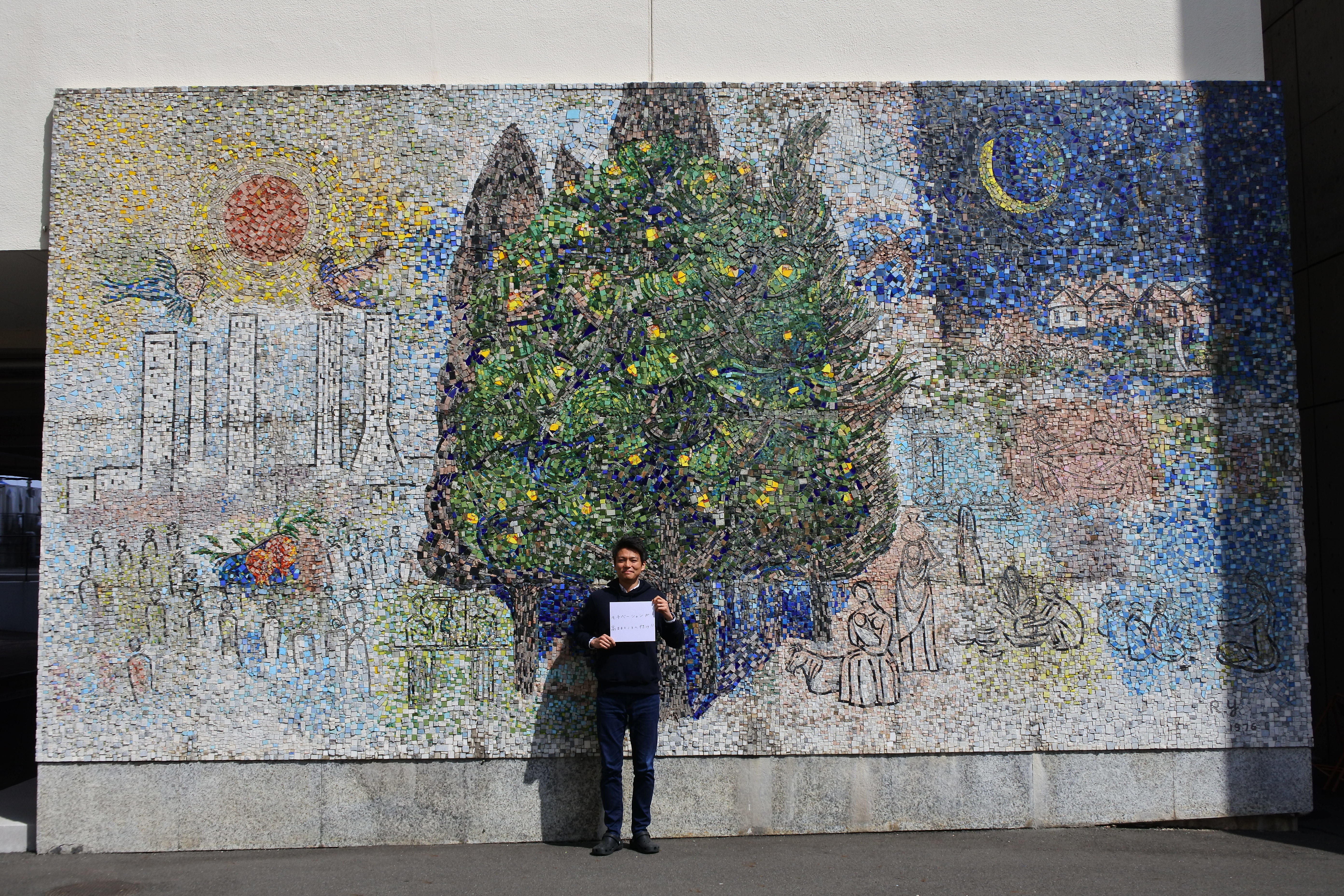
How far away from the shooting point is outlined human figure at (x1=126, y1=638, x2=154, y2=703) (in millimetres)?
5500

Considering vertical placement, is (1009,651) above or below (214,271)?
below

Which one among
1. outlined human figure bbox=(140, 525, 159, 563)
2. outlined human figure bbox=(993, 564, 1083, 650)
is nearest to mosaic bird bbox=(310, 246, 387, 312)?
outlined human figure bbox=(140, 525, 159, 563)

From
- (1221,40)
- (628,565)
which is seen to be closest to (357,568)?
(628,565)

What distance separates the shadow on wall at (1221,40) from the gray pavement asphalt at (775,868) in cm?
476

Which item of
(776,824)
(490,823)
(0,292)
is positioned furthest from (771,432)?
(0,292)

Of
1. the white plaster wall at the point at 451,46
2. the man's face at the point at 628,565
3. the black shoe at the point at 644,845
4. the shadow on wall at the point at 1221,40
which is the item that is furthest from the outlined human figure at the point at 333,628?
the shadow on wall at the point at 1221,40

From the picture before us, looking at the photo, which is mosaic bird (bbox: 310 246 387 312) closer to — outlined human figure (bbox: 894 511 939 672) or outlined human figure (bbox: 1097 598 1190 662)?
outlined human figure (bbox: 894 511 939 672)

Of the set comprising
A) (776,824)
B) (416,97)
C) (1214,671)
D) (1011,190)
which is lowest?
(776,824)

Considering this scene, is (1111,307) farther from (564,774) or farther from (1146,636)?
(564,774)

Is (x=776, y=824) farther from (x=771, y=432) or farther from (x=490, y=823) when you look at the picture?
(x=771, y=432)

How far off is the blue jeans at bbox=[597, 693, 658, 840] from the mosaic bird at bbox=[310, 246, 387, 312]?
286 cm

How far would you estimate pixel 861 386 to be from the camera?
5684 mm

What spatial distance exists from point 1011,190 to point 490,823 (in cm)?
505

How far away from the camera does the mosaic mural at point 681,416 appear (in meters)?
5.53
